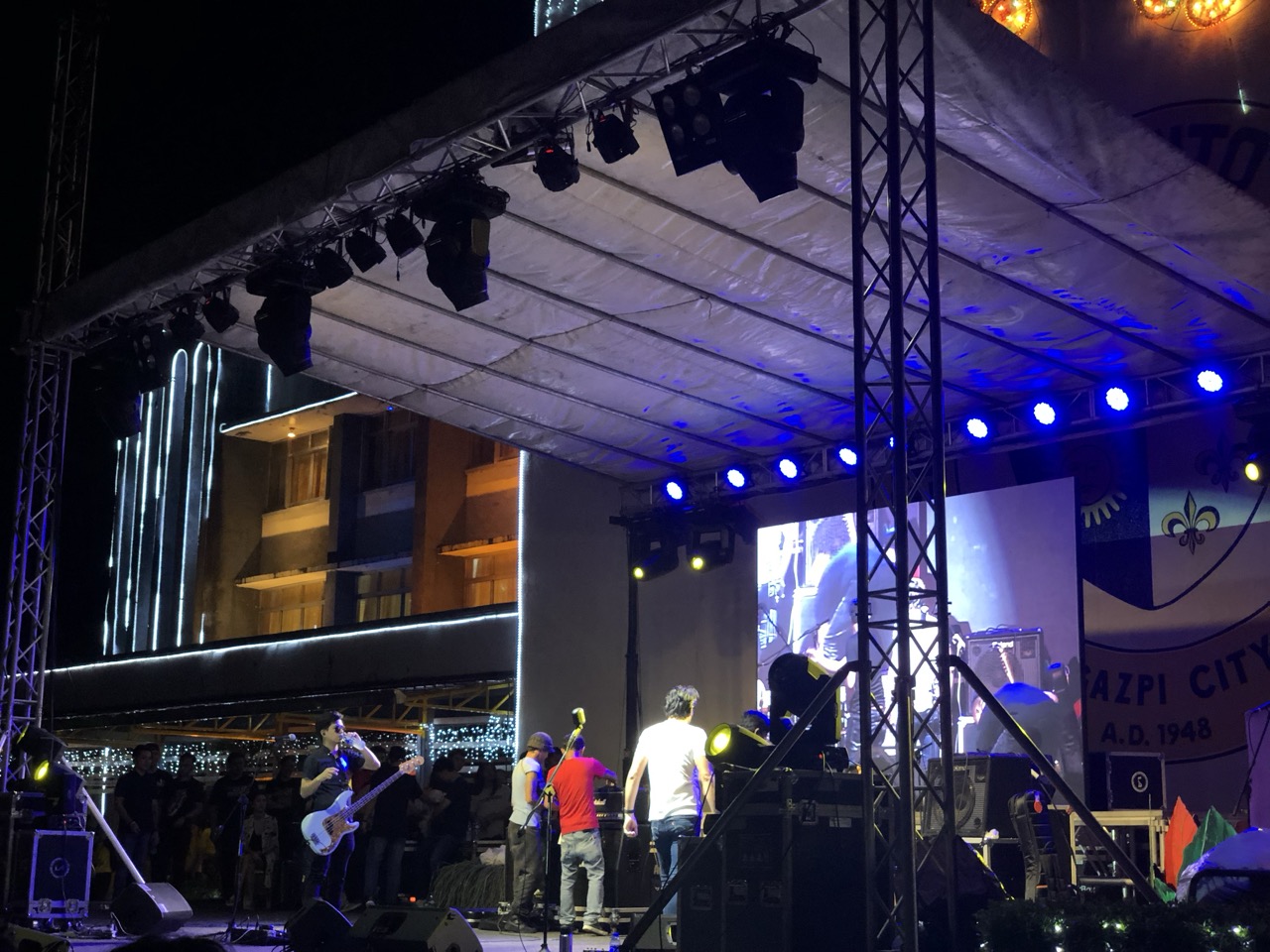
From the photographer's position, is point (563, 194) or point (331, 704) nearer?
point (563, 194)

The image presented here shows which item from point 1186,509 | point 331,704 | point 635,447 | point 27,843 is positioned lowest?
point 27,843

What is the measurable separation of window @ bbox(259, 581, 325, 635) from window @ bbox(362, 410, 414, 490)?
2335 mm

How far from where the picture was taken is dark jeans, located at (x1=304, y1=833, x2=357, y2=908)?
368 inches

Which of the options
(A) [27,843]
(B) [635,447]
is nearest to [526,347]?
(B) [635,447]

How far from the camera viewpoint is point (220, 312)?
998 centimetres

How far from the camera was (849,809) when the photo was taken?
22.9 feet

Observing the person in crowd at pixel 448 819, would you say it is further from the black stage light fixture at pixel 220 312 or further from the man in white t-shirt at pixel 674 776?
the black stage light fixture at pixel 220 312

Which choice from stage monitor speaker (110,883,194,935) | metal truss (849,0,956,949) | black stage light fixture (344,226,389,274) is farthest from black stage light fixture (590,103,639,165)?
stage monitor speaker (110,883,194,935)

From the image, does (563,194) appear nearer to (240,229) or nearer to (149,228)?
(240,229)

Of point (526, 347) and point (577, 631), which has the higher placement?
point (526, 347)

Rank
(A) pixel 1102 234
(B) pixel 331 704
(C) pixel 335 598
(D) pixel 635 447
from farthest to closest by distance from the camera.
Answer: (C) pixel 335 598 < (B) pixel 331 704 < (D) pixel 635 447 < (A) pixel 1102 234

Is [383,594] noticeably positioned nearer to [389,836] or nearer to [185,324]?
[389,836]

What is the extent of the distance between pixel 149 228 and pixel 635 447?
6.24 meters

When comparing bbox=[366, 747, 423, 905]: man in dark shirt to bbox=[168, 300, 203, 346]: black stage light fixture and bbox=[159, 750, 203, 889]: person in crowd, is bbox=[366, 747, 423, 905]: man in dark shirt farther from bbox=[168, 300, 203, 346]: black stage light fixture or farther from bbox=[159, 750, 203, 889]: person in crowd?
bbox=[168, 300, 203, 346]: black stage light fixture
